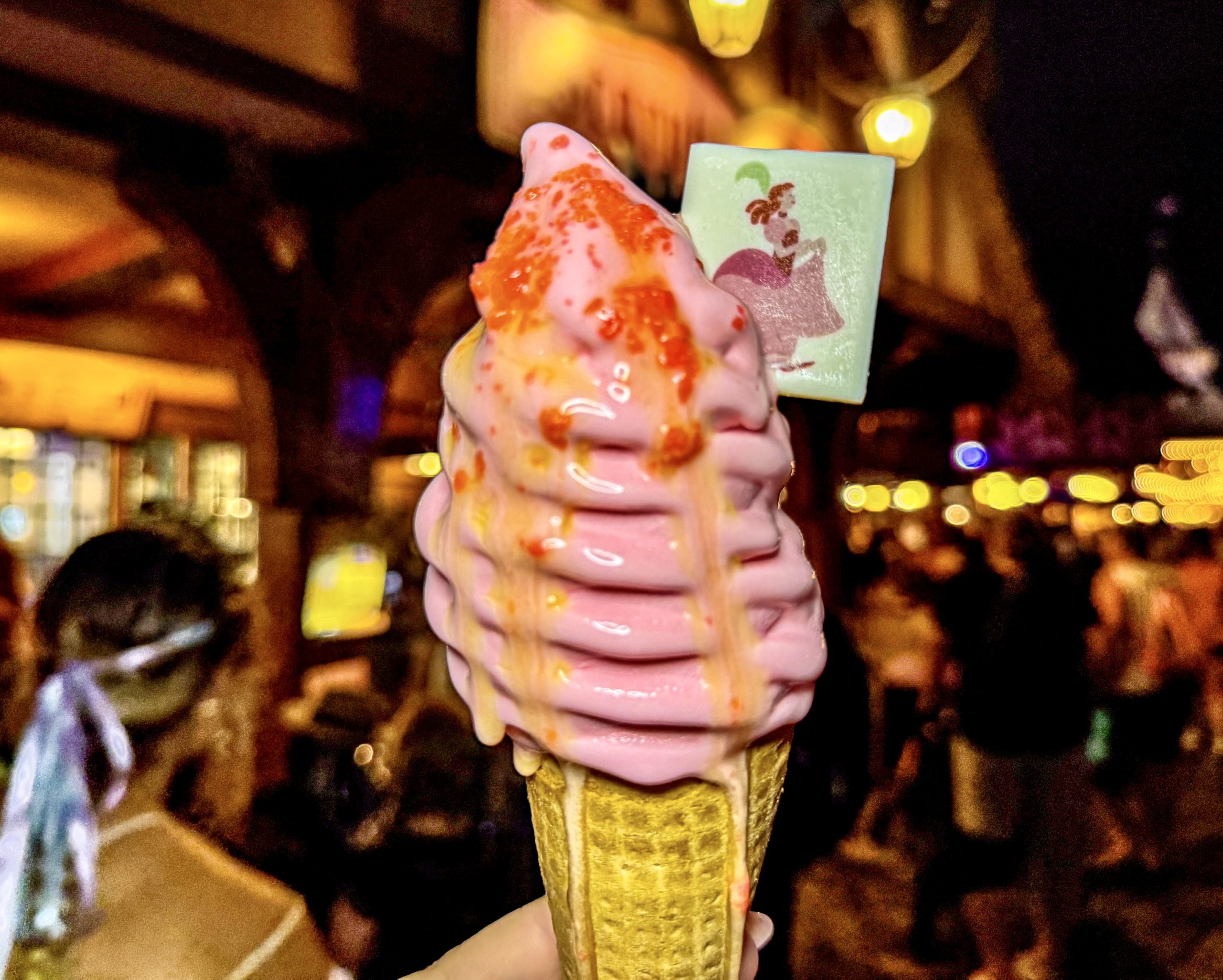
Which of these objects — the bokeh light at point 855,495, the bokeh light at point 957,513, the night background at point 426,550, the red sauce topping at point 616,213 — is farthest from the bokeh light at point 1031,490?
the red sauce topping at point 616,213

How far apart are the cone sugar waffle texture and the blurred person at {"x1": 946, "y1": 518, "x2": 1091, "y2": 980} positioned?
2.70 meters

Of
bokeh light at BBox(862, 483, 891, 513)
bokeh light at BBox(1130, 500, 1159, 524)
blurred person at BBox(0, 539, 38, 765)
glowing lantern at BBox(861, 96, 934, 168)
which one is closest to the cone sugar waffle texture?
blurred person at BBox(0, 539, 38, 765)

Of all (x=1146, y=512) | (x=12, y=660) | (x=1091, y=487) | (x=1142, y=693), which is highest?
(x=1091, y=487)

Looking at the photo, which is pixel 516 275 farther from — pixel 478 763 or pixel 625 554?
pixel 478 763

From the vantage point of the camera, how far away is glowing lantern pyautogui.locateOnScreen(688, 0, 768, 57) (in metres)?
3.62

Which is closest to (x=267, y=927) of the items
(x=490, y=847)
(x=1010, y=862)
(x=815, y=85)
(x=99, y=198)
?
(x=490, y=847)

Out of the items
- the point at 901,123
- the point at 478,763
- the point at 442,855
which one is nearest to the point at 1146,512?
the point at 901,123

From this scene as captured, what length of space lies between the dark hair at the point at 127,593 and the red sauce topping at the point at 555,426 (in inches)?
58.0

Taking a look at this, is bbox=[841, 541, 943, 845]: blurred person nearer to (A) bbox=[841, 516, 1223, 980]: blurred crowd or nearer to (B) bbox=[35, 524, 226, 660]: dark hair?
(A) bbox=[841, 516, 1223, 980]: blurred crowd

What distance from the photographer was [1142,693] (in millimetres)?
5223

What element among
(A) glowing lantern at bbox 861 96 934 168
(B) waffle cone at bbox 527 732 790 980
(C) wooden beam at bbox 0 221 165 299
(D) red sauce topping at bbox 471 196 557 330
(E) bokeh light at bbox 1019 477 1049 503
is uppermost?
(A) glowing lantern at bbox 861 96 934 168

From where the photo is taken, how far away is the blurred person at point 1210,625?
19.7 feet

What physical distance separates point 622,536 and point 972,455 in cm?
1723

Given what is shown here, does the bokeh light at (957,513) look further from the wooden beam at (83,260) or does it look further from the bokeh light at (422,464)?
the wooden beam at (83,260)
